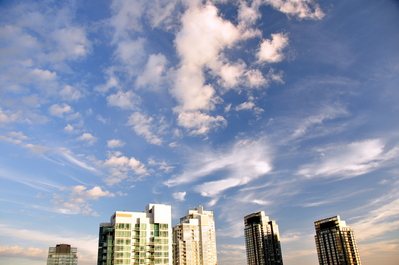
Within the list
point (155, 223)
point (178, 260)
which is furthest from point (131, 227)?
point (178, 260)

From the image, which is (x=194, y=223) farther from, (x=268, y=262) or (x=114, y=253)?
(x=114, y=253)

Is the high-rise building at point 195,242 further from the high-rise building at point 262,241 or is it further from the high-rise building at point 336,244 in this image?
the high-rise building at point 336,244

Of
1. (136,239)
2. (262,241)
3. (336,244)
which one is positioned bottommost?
(336,244)

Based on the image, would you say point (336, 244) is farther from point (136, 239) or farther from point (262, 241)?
point (136, 239)

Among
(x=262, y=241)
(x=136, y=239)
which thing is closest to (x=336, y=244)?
(x=262, y=241)

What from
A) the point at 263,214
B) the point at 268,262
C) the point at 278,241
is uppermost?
the point at 263,214

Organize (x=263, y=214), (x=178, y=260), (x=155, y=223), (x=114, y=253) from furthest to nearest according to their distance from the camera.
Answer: (x=263, y=214)
(x=178, y=260)
(x=155, y=223)
(x=114, y=253)

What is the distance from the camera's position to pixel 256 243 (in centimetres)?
18662

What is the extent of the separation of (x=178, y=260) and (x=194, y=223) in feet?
71.1

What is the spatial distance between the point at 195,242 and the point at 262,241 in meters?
48.1

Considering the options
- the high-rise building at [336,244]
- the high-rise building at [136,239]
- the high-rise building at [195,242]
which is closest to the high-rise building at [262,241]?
the high-rise building at [336,244]

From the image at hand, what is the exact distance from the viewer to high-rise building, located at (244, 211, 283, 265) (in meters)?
180

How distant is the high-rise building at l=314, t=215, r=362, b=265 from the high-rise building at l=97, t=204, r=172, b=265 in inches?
4926

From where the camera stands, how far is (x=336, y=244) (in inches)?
6959
